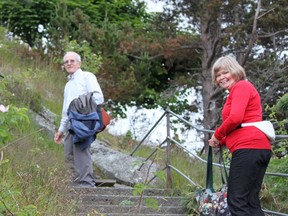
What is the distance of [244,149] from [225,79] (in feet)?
1.85

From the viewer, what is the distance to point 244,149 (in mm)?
4746

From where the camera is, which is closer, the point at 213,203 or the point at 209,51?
the point at 213,203

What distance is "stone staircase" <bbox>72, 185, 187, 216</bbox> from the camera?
6723 millimetres

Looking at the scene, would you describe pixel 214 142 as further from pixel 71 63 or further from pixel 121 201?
pixel 71 63

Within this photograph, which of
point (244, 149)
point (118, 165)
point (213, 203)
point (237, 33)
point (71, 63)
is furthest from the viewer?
point (237, 33)

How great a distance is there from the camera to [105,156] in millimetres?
10336

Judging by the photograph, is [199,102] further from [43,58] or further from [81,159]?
[81,159]

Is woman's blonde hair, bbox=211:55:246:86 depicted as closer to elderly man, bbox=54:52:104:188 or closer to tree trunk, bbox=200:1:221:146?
elderly man, bbox=54:52:104:188

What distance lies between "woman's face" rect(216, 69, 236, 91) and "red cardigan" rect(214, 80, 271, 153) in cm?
10

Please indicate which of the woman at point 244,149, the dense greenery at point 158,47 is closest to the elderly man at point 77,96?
the woman at point 244,149

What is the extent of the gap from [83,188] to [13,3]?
1430cm

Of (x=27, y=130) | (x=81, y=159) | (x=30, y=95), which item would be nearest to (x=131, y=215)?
(x=81, y=159)

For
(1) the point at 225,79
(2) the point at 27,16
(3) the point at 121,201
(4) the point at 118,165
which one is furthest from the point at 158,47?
(1) the point at 225,79

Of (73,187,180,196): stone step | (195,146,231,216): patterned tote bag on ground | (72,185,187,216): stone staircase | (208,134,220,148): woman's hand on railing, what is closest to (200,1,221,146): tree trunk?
(73,187,180,196): stone step
